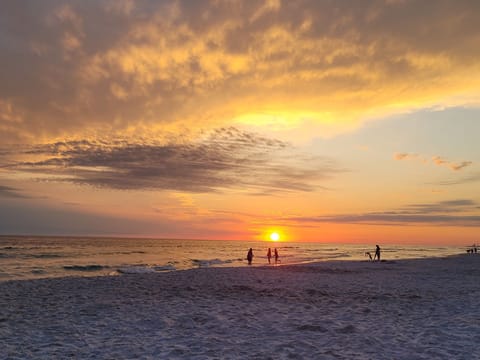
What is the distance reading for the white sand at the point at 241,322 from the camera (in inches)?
366

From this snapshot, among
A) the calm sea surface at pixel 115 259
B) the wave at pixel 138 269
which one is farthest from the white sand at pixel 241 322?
the calm sea surface at pixel 115 259

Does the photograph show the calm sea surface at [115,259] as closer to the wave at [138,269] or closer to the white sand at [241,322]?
the wave at [138,269]

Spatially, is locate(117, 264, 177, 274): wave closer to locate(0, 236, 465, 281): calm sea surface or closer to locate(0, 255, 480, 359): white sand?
locate(0, 236, 465, 281): calm sea surface

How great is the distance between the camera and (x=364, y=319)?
500 inches

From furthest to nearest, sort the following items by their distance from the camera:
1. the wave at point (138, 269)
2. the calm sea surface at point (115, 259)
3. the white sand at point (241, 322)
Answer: the calm sea surface at point (115, 259) < the wave at point (138, 269) < the white sand at point (241, 322)

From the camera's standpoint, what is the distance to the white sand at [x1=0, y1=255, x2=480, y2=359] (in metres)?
9.30

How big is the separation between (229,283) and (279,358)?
48.0 feet

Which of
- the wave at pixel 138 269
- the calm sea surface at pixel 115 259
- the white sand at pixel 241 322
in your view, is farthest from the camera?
the calm sea surface at pixel 115 259

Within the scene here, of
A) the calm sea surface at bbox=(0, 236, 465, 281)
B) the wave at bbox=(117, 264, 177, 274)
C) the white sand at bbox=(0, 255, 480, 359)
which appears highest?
the white sand at bbox=(0, 255, 480, 359)

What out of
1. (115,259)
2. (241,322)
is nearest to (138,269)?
(115,259)

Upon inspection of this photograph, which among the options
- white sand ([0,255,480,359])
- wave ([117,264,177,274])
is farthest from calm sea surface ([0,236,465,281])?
white sand ([0,255,480,359])

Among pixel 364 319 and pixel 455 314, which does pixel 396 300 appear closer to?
pixel 455 314

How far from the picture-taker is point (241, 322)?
12438 millimetres

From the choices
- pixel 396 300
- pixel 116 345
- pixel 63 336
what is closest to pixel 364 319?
pixel 396 300
